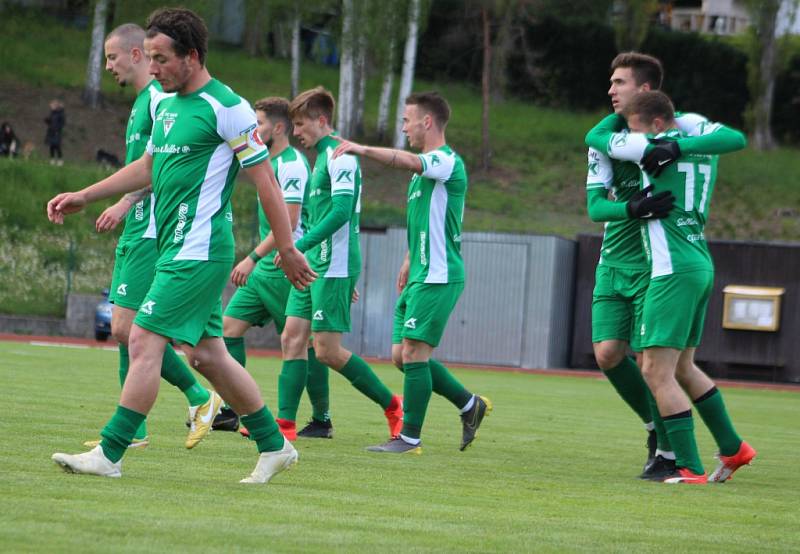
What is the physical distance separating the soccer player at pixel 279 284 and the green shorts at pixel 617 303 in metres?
2.53

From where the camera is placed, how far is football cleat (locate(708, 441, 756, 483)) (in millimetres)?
8289

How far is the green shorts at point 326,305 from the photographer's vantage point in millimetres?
9930

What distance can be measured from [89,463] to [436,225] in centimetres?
377

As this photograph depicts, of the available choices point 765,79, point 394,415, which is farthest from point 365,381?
point 765,79

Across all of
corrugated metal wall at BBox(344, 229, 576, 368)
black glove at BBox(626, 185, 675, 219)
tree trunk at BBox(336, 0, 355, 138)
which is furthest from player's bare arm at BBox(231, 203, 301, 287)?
tree trunk at BBox(336, 0, 355, 138)

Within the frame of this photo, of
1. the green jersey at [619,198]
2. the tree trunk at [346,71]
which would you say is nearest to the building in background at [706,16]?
the tree trunk at [346,71]

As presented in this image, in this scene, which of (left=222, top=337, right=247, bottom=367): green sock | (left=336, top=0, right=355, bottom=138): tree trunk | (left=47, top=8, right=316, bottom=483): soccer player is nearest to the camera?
(left=47, top=8, right=316, bottom=483): soccer player

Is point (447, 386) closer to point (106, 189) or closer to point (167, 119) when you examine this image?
point (106, 189)

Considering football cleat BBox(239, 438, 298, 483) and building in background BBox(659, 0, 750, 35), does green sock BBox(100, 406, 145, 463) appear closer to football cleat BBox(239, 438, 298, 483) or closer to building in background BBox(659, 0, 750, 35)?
football cleat BBox(239, 438, 298, 483)

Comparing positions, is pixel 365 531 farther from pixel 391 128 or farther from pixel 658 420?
pixel 391 128

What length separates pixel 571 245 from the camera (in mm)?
29094

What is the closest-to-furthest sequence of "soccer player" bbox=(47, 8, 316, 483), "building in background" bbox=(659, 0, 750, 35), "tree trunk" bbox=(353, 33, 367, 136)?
"soccer player" bbox=(47, 8, 316, 483) → "tree trunk" bbox=(353, 33, 367, 136) → "building in background" bbox=(659, 0, 750, 35)

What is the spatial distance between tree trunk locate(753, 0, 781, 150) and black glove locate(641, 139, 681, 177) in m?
47.4

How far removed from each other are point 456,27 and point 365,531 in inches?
2104
